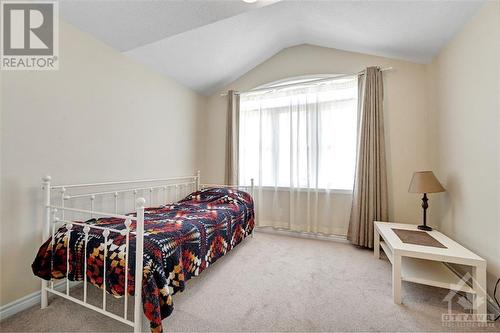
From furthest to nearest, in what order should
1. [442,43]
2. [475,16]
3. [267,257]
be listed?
[267,257] < [442,43] < [475,16]

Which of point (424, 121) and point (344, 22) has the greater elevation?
point (344, 22)

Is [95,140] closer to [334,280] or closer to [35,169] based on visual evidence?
[35,169]

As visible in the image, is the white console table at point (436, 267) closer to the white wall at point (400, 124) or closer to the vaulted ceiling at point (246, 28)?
the white wall at point (400, 124)

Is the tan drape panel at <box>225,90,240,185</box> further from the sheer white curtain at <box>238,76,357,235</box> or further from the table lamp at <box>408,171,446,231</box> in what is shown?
the table lamp at <box>408,171,446,231</box>

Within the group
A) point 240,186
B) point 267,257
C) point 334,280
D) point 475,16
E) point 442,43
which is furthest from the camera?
point 240,186

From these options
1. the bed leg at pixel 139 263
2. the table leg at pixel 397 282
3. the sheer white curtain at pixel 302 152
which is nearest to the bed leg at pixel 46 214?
the bed leg at pixel 139 263

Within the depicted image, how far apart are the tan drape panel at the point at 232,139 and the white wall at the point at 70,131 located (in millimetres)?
968

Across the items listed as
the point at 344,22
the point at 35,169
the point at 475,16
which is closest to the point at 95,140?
the point at 35,169

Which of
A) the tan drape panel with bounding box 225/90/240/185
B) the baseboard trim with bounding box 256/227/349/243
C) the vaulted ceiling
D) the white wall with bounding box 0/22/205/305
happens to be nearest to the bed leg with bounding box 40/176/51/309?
the white wall with bounding box 0/22/205/305

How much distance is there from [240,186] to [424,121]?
94.8 inches

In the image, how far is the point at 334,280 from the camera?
1834 millimetres

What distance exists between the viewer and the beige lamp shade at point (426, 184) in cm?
194

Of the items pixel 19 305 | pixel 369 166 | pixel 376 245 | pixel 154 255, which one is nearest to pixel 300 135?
pixel 369 166

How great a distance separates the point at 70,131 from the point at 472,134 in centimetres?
330
